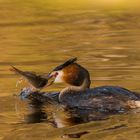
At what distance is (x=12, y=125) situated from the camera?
11.8 meters

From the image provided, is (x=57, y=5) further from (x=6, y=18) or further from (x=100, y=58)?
(x=100, y=58)

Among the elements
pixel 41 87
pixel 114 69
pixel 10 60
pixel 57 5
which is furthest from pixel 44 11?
pixel 41 87

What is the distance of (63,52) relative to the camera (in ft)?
61.9

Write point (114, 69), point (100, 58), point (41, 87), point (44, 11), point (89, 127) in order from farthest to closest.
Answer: point (44, 11), point (100, 58), point (114, 69), point (41, 87), point (89, 127)

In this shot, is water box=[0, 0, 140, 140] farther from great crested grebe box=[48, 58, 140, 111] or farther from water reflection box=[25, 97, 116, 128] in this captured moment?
great crested grebe box=[48, 58, 140, 111]

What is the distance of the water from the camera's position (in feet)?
37.8

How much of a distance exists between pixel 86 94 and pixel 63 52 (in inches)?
215

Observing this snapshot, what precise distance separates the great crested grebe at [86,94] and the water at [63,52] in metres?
0.54

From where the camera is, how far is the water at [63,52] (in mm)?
11531

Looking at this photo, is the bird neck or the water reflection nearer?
the water reflection

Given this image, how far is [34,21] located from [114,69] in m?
8.82

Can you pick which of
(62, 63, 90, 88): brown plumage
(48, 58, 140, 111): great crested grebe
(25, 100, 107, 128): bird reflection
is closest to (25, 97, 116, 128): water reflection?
(25, 100, 107, 128): bird reflection

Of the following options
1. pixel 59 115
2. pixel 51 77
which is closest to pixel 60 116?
pixel 59 115

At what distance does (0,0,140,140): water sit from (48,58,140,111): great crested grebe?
54cm
